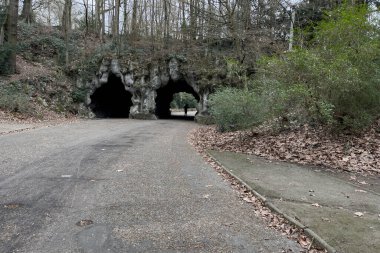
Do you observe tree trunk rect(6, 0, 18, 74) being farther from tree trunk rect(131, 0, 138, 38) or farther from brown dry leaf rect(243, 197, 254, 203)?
brown dry leaf rect(243, 197, 254, 203)

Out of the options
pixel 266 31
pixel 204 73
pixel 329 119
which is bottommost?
pixel 329 119

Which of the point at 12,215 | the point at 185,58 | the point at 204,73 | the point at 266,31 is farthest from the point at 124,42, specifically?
the point at 12,215

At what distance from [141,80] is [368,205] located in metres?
23.5

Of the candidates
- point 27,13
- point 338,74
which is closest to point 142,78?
point 27,13

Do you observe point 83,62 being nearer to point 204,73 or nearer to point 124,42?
point 124,42

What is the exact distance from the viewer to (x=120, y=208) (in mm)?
5543

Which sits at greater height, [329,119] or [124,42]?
[124,42]

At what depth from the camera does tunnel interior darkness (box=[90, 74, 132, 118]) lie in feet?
97.0

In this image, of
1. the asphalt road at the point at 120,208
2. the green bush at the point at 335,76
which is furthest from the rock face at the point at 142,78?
the asphalt road at the point at 120,208

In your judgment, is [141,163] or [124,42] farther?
[124,42]

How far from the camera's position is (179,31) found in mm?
29938

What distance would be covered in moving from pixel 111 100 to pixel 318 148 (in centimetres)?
2526

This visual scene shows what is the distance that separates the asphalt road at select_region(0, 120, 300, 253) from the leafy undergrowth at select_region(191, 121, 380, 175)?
2.66 m

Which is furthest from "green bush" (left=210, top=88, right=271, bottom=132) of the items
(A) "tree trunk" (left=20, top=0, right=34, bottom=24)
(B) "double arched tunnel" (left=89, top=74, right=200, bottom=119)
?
(A) "tree trunk" (left=20, top=0, right=34, bottom=24)
